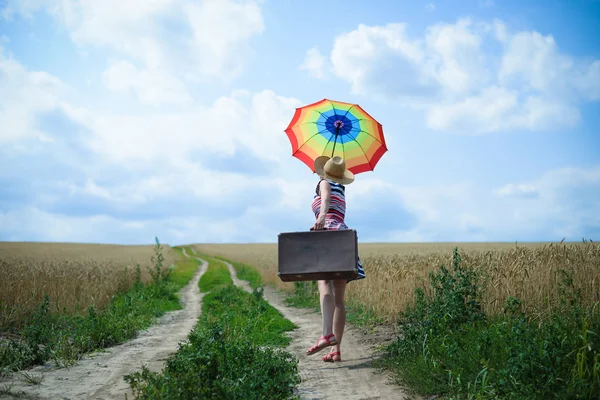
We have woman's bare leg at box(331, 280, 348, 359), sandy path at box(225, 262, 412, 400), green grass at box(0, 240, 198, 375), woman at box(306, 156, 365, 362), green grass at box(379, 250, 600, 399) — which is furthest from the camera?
green grass at box(0, 240, 198, 375)

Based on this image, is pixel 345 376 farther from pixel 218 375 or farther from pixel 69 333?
pixel 69 333

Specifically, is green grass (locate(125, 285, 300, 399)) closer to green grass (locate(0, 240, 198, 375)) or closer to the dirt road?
the dirt road

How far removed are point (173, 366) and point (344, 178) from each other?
372 centimetres

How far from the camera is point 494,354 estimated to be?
5.76m

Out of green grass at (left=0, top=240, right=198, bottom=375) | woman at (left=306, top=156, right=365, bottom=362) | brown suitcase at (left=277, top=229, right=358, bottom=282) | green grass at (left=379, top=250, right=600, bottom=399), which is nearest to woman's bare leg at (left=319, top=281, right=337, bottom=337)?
woman at (left=306, top=156, right=365, bottom=362)

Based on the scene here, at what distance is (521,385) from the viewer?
194 inches

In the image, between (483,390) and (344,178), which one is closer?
(483,390)

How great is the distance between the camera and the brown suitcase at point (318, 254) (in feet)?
22.3

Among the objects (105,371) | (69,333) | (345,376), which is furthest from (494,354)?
(69,333)

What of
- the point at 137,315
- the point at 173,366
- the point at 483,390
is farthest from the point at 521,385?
the point at 137,315

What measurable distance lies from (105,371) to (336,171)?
463 centimetres

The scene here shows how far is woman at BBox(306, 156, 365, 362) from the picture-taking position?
7375 millimetres

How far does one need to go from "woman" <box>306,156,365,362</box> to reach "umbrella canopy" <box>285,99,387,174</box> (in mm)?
938

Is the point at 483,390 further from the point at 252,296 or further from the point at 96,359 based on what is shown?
the point at 252,296
